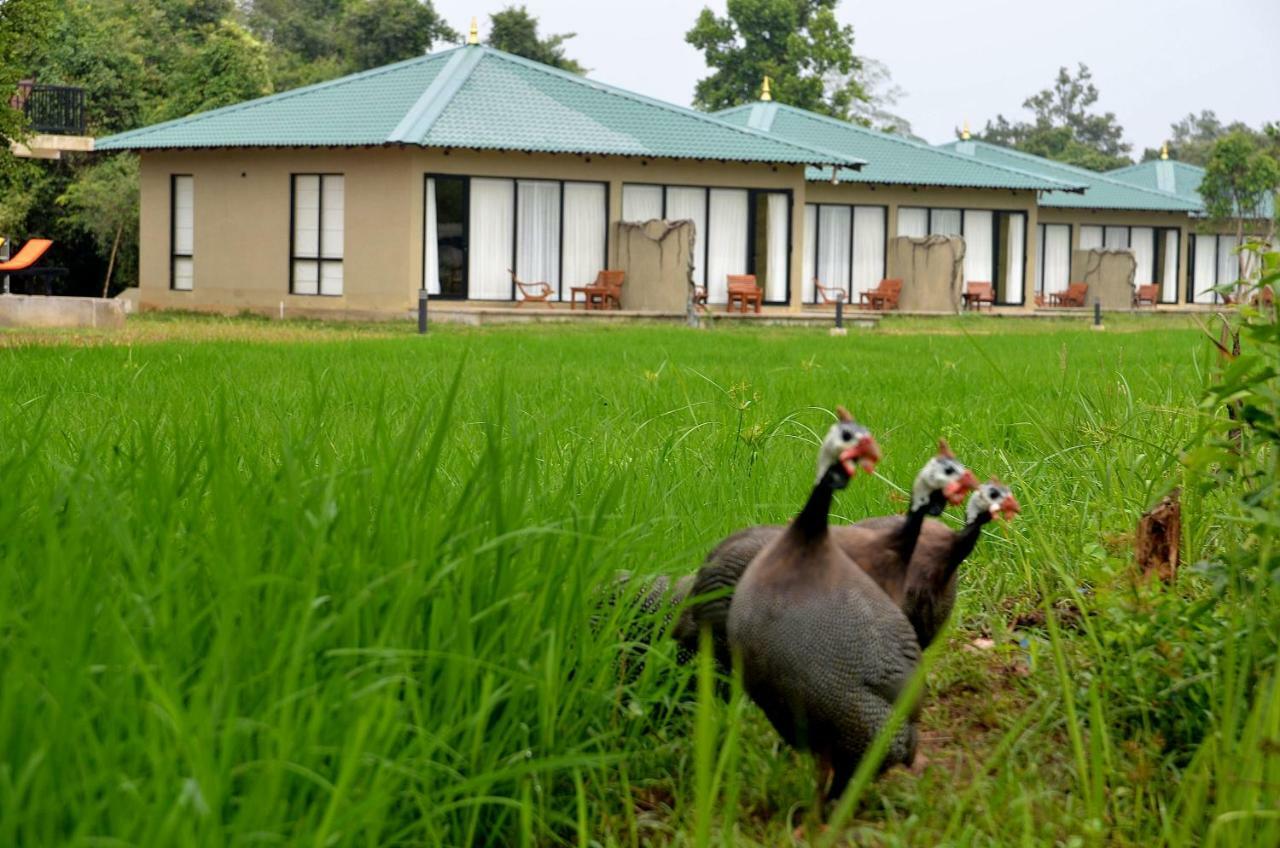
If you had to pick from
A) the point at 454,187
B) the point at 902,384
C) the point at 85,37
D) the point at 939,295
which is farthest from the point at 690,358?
the point at 85,37

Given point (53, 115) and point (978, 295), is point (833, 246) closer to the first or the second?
point (978, 295)

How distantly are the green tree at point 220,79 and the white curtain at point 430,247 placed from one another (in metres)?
15.3

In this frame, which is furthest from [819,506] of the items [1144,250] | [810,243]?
[1144,250]

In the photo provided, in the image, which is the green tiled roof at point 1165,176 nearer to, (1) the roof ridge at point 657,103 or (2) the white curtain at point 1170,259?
(2) the white curtain at point 1170,259

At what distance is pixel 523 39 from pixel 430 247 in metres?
26.0

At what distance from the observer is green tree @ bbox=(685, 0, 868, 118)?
5647cm

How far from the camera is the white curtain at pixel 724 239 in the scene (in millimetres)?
32344

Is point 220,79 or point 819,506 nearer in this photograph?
point 819,506

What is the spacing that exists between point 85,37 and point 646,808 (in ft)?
145

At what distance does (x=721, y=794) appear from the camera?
3.24 m

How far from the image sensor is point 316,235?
3011 centimetres

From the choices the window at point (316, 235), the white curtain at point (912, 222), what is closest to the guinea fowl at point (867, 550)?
the window at point (316, 235)

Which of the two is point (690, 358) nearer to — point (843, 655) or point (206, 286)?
point (843, 655)

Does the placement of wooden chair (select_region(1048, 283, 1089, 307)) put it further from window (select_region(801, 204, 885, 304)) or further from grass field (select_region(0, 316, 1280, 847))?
grass field (select_region(0, 316, 1280, 847))
